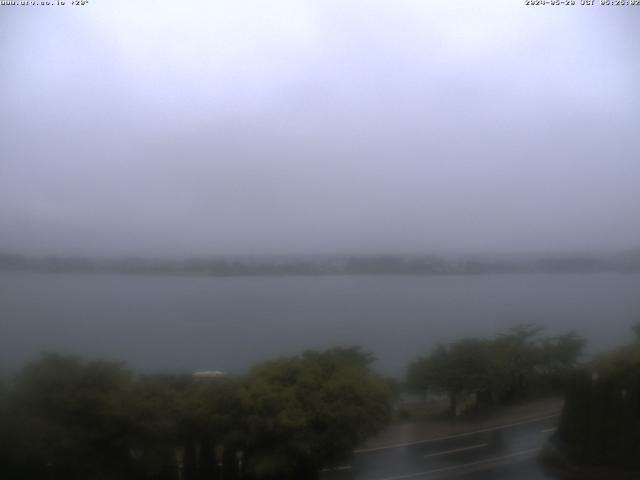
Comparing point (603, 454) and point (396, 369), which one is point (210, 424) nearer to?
point (396, 369)

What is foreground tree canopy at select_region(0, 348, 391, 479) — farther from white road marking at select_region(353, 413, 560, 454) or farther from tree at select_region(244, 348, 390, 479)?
white road marking at select_region(353, 413, 560, 454)

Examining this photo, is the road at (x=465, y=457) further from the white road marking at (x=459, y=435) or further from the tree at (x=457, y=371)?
the tree at (x=457, y=371)

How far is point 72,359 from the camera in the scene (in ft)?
9.78

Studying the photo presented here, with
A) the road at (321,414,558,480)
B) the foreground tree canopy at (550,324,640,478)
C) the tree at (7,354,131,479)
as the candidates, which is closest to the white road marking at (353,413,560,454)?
the road at (321,414,558,480)

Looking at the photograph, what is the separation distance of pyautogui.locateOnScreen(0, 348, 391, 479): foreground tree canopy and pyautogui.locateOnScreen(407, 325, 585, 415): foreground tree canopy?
27 centimetres

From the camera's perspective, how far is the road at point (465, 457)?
317 cm

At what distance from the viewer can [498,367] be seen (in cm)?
322

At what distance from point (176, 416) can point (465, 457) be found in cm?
144

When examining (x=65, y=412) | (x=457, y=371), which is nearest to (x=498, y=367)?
(x=457, y=371)

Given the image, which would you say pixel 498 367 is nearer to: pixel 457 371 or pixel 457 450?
pixel 457 371

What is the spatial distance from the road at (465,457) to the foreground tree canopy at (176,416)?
184 millimetres

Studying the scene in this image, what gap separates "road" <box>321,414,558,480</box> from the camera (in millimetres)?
3170

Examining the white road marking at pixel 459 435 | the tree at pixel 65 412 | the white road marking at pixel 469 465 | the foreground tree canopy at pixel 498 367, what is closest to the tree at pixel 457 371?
the foreground tree canopy at pixel 498 367

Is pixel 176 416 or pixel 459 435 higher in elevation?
pixel 176 416
